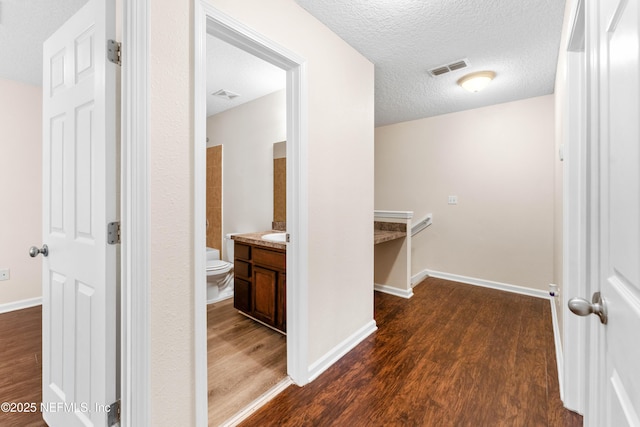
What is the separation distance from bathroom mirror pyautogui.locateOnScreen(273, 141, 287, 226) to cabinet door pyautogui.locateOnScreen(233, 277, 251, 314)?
733 mm

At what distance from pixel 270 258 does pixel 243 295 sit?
61cm

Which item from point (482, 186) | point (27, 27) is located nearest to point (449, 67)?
point (482, 186)

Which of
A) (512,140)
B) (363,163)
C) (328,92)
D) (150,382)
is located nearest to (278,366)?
(150,382)

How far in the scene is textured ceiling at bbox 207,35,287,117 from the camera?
7.66 ft

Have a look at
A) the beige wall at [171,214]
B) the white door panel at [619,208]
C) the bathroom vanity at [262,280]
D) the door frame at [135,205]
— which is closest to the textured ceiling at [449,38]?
the beige wall at [171,214]

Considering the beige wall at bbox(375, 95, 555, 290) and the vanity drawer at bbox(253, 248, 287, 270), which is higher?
the beige wall at bbox(375, 95, 555, 290)

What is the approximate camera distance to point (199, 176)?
124 centimetres

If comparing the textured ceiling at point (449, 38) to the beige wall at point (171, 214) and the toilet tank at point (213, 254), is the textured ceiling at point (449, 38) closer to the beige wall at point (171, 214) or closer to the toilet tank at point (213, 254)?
the beige wall at point (171, 214)

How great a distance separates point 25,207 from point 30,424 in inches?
99.8

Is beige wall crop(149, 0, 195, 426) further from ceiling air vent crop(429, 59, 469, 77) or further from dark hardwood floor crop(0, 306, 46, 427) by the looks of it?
ceiling air vent crop(429, 59, 469, 77)

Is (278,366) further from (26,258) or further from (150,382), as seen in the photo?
(26,258)

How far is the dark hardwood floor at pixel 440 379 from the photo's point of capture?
152 centimetres

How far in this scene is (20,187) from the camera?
2984 mm

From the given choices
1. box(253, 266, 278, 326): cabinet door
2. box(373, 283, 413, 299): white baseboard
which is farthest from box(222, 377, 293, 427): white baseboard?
box(373, 283, 413, 299): white baseboard
